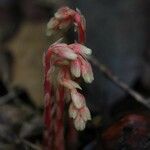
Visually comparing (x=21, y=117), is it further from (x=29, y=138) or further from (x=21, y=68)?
(x=21, y=68)

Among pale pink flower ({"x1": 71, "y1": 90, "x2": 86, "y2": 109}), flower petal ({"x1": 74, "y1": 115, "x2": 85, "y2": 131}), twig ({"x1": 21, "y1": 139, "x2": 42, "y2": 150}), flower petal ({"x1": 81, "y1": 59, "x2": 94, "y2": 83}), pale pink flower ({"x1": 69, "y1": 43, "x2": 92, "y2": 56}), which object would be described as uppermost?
pale pink flower ({"x1": 69, "y1": 43, "x2": 92, "y2": 56})

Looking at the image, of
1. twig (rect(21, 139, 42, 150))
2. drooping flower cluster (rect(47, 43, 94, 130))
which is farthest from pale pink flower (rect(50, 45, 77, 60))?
twig (rect(21, 139, 42, 150))

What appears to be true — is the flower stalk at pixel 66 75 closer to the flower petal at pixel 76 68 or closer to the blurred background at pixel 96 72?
the flower petal at pixel 76 68

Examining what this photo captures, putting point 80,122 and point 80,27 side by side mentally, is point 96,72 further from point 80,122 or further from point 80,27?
point 80,122

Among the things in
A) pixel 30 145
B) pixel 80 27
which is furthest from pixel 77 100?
pixel 30 145

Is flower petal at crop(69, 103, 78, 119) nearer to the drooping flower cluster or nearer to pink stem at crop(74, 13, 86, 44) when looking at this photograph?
the drooping flower cluster

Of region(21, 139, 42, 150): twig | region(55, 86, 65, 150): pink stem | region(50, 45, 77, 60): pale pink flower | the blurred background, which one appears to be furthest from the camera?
the blurred background

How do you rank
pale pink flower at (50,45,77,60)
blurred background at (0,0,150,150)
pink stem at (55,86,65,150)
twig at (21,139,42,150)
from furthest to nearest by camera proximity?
blurred background at (0,0,150,150), twig at (21,139,42,150), pink stem at (55,86,65,150), pale pink flower at (50,45,77,60)
